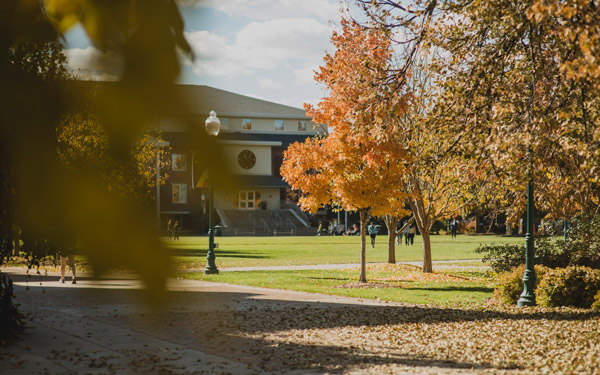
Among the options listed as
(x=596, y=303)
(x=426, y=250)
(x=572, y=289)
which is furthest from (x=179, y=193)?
(x=426, y=250)

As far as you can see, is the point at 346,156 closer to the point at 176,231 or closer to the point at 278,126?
the point at 278,126

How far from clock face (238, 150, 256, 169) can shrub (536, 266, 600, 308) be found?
14.1m

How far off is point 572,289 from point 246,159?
14209 millimetres

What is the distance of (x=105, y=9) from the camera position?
871mm

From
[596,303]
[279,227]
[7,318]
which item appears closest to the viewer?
[7,318]

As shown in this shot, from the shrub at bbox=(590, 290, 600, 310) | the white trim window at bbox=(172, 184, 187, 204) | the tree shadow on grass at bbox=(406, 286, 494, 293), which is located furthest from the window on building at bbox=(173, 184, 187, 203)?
the tree shadow on grass at bbox=(406, 286, 494, 293)

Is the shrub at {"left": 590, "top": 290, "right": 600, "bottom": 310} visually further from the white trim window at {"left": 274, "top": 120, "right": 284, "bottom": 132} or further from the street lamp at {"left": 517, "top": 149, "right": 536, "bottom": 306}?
A: the white trim window at {"left": 274, "top": 120, "right": 284, "bottom": 132}

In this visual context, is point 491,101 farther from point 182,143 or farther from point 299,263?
point 299,263

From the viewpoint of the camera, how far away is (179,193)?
116 cm

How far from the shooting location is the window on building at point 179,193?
1121 millimetres

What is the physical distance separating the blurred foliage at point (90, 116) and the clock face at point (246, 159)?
42 mm

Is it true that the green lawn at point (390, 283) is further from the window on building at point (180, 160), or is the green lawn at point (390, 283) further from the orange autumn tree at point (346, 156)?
the window on building at point (180, 160)

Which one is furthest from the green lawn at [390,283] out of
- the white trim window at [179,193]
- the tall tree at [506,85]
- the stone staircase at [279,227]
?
the stone staircase at [279,227]

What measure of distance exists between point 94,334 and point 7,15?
10359mm
